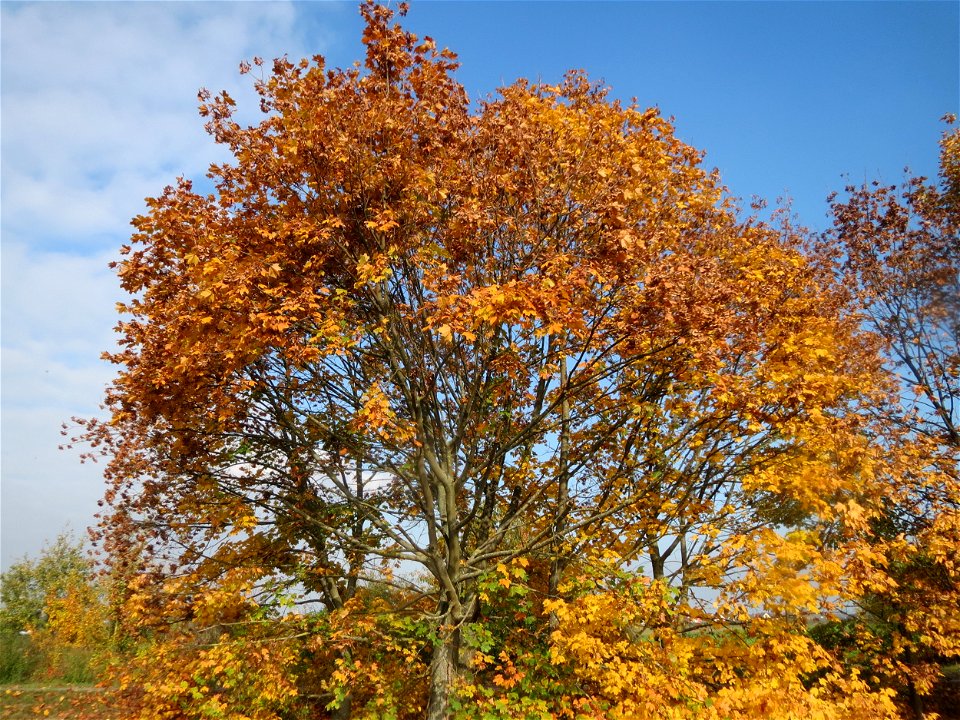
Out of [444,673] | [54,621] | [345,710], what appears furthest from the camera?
[54,621]

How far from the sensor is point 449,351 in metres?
8.88

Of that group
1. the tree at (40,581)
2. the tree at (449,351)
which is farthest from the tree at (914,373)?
the tree at (40,581)

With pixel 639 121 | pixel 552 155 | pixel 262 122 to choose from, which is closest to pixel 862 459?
pixel 639 121

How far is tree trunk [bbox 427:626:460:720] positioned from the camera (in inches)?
326

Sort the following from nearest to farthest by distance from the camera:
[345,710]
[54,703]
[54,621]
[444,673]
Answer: [444,673] → [345,710] → [54,703] → [54,621]

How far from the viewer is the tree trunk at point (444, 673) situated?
8.29m

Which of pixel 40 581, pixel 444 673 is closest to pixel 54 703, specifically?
pixel 444 673

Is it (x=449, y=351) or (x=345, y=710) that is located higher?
(x=449, y=351)

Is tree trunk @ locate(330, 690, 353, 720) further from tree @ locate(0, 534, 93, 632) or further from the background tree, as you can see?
tree @ locate(0, 534, 93, 632)

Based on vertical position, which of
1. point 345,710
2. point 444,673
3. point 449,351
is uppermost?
point 449,351

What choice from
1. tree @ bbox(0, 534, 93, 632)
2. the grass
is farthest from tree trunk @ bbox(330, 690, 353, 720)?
tree @ bbox(0, 534, 93, 632)

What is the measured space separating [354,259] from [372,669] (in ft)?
21.5

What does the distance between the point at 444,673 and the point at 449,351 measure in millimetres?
4996

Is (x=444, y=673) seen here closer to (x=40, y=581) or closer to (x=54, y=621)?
(x=54, y=621)
